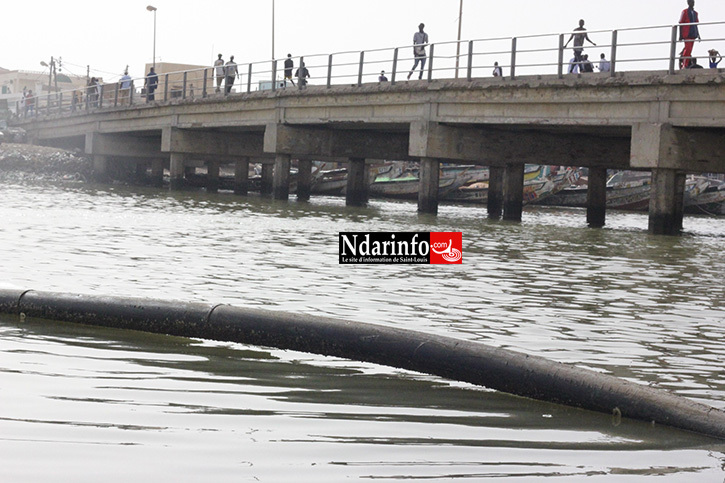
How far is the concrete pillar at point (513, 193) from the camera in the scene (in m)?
29.9

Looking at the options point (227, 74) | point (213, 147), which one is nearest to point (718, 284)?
point (227, 74)

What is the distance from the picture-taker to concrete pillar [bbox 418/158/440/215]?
98.8 feet

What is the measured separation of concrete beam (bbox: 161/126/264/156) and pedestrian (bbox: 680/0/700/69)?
23.8 metres

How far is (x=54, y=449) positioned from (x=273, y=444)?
806 millimetres

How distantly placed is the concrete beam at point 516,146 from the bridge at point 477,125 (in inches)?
1.1

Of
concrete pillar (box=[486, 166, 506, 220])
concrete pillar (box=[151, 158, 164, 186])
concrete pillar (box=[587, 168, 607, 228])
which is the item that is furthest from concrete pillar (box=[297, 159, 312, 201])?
concrete pillar (box=[587, 168, 607, 228])

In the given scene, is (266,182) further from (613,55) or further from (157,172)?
(613,55)

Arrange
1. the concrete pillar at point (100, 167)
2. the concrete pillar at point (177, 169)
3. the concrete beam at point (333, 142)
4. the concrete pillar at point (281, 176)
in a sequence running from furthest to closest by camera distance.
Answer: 1. the concrete pillar at point (100, 167)
2. the concrete pillar at point (177, 169)
3. the concrete pillar at point (281, 176)
4. the concrete beam at point (333, 142)

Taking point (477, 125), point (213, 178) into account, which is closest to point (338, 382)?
point (477, 125)

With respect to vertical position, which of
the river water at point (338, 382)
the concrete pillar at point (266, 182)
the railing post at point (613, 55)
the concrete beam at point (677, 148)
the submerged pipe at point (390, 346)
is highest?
the railing post at point (613, 55)

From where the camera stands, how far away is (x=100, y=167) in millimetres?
51312

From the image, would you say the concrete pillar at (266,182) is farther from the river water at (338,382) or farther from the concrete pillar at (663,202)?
the river water at (338,382)

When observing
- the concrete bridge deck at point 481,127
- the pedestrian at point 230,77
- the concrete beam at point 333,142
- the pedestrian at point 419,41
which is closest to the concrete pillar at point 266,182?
the concrete bridge deck at point 481,127

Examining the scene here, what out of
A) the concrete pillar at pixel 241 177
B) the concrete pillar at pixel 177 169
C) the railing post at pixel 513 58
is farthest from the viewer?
the concrete pillar at pixel 241 177
